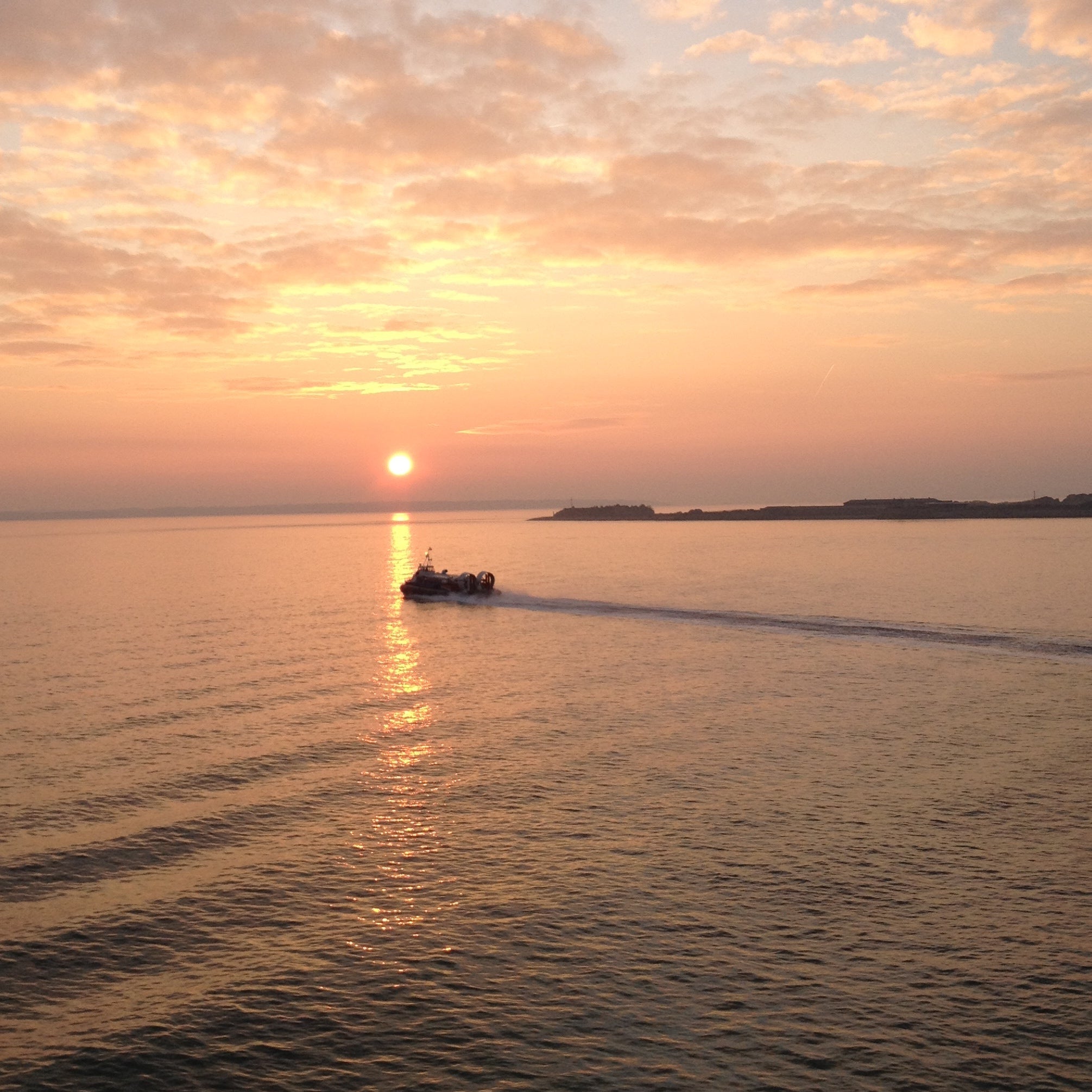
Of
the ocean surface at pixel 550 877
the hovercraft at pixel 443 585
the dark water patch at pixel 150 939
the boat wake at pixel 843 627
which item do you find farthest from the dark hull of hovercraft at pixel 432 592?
the dark water patch at pixel 150 939

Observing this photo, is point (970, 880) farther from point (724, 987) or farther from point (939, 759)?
point (939, 759)

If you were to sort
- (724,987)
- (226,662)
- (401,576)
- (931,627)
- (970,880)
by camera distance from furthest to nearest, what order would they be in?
(401,576) < (931,627) < (226,662) < (970,880) < (724,987)

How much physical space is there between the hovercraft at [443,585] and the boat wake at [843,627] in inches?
292

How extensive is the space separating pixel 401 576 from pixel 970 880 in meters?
155

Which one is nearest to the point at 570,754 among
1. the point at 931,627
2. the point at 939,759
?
the point at 939,759

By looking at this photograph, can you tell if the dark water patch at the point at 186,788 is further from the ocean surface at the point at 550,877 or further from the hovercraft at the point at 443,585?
the hovercraft at the point at 443,585

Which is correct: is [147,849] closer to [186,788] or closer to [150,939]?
[186,788]

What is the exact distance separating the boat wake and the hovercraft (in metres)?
7.41

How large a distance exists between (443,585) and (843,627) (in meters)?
60.8

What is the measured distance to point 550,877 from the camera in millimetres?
28406

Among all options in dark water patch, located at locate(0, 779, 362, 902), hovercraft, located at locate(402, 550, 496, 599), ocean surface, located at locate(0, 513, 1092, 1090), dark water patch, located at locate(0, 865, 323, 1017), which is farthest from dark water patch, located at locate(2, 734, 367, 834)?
hovercraft, located at locate(402, 550, 496, 599)

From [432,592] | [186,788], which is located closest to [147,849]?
[186,788]

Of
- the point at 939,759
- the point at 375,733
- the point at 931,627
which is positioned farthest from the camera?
the point at 931,627

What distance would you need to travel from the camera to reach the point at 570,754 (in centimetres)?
4325
